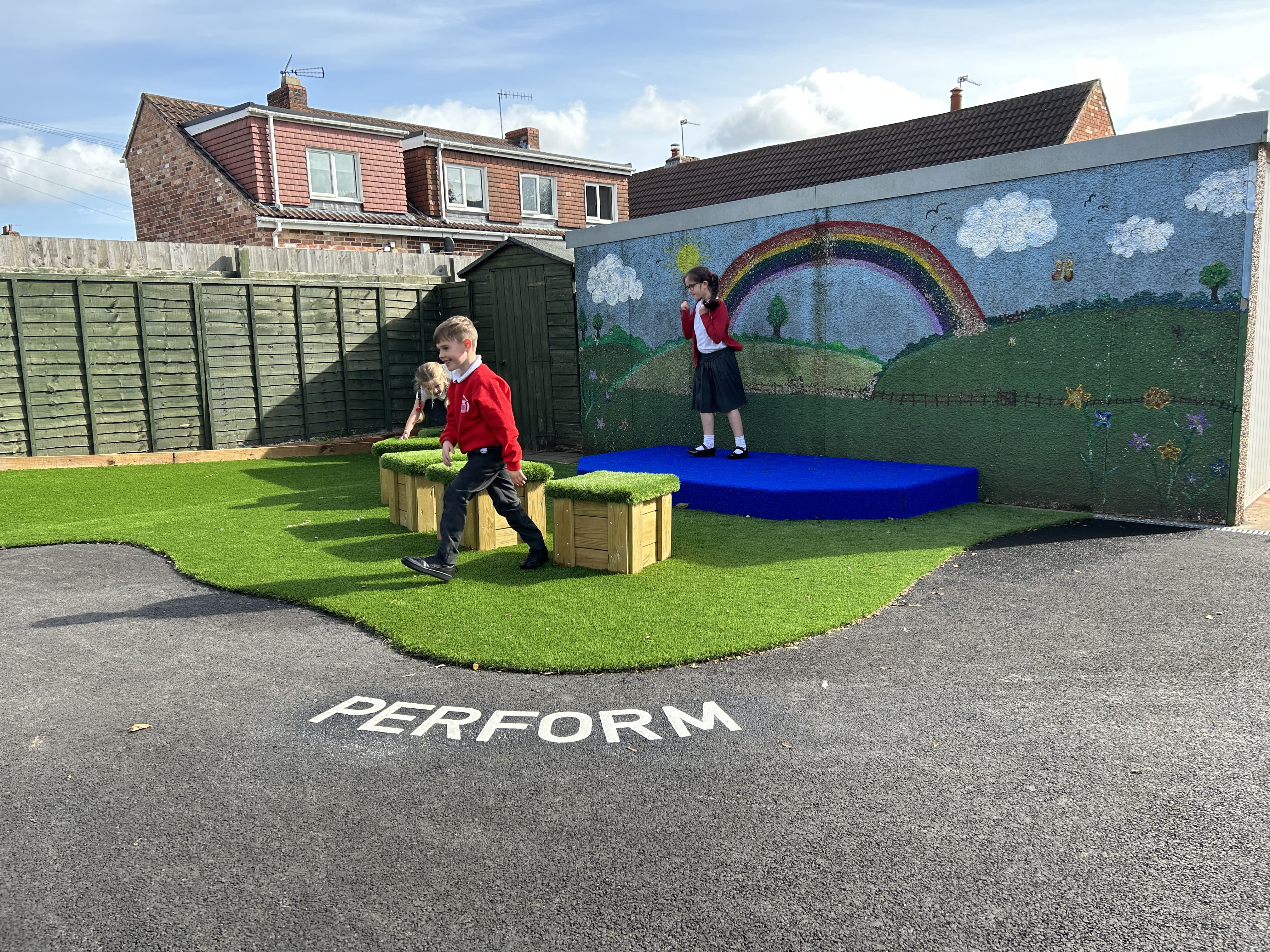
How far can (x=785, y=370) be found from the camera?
10.4m

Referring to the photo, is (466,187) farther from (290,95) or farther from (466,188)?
(290,95)

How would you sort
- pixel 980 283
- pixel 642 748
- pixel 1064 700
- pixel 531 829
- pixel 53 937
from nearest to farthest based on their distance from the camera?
pixel 53 937 < pixel 531 829 < pixel 642 748 < pixel 1064 700 < pixel 980 283

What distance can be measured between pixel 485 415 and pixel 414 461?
1974 millimetres

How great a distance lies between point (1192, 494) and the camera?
7633 mm

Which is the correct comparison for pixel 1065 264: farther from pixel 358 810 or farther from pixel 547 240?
pixel 547 240

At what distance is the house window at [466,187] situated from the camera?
86.1 feet

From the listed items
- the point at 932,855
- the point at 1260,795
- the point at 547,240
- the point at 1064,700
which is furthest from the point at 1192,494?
the point at 547,240

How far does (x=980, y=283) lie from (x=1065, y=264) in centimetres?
79

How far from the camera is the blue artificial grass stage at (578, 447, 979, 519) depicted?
8109 millimetres

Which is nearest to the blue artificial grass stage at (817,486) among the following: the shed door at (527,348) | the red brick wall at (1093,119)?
the shed door at (527,348)

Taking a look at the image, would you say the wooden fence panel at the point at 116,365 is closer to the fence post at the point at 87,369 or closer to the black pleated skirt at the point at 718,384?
the fence post at the point at 87,369

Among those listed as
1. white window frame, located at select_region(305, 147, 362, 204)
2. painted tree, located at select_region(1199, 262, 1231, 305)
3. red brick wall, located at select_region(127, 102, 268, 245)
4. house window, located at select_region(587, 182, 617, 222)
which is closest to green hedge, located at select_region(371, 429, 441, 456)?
painted tree, located at select_region(1199, 262, 1231, 305)

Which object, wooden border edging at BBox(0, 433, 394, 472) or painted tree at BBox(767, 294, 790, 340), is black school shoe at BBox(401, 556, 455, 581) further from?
wooden border edging at BBox(0, 433, 394, 472)

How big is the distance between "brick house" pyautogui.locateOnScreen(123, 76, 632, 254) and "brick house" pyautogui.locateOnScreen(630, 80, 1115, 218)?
462cm
